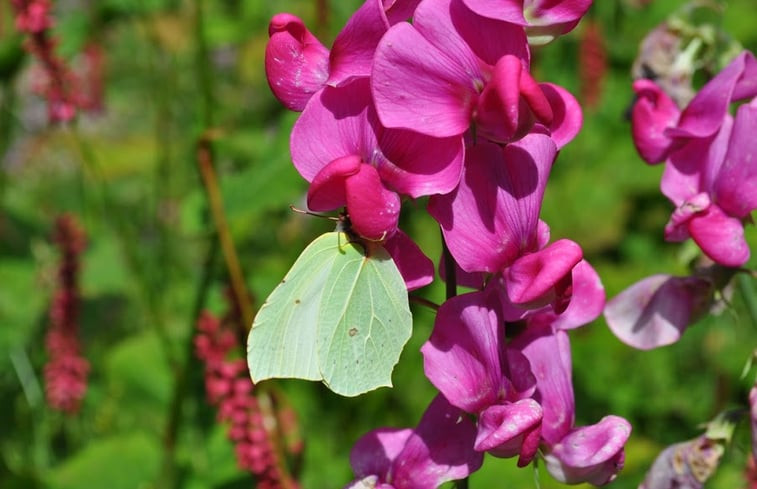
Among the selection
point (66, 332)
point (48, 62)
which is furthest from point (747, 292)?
point (66, 332)

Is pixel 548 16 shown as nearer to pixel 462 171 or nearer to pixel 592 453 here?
pixel 462 171

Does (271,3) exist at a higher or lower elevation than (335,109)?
lower

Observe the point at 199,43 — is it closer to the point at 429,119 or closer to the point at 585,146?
the point at 429,119

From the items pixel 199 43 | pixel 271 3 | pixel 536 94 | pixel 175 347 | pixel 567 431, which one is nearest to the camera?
pixel 536 94

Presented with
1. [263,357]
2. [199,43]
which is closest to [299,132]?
[263,357]

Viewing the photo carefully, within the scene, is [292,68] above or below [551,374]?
above

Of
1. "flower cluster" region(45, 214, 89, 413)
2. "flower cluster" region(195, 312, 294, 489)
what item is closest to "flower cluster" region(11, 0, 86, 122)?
"flower cluster" region(45, 214, 89, 413)
